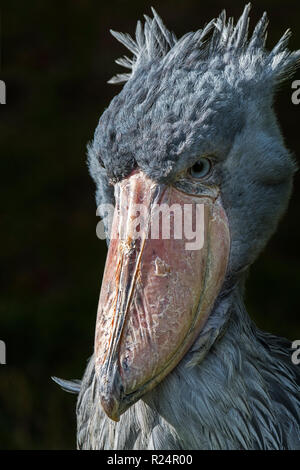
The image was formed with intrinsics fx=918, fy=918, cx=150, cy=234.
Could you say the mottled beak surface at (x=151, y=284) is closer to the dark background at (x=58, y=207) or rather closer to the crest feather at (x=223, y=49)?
the crest feather at (x=223, y=49)

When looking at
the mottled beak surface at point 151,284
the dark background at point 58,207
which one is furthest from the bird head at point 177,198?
the dark background at point 58,207

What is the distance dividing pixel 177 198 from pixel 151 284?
0.81ft

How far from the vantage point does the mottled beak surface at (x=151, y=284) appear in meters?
2.41

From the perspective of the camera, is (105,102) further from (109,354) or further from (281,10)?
(109,354)

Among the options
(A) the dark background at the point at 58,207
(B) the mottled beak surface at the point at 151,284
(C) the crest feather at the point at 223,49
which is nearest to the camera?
(B) the mottled beak surface at the point at 151,284

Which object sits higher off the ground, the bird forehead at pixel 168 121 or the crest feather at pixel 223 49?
the crest feather at pixel 223 49

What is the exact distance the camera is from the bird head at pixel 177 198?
2.44 meters

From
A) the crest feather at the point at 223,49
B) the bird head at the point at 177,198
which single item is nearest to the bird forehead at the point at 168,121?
the bird head at the point at 177,198

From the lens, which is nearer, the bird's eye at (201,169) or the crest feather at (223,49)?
the bird's eye at (201,169)

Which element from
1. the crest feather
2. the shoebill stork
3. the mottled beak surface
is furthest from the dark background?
the crest feather

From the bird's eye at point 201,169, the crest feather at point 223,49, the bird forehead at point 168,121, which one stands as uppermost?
the crest feather at point 223,49

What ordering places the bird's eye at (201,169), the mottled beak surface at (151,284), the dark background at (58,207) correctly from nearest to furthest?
the mottled beak surface at (151,284)
the bird's eye at (201,169)
the dark background at (58,207)

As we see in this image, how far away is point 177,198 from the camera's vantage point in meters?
2.51

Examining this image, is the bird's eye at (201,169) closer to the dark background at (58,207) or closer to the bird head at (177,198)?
the bird head at (177,198)
